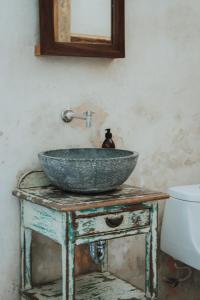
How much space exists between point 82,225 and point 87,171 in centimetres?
20

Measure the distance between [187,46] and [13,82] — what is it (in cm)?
103

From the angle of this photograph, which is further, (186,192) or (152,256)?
(186,192)

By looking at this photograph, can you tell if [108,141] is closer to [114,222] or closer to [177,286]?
[114,222]

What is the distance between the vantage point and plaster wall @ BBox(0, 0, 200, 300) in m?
2.03

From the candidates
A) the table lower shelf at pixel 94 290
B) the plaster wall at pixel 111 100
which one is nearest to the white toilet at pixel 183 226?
the plaster wall at pixel 111 100

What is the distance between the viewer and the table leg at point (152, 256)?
75.6 inches

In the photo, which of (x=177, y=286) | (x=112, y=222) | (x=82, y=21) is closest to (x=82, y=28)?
(x=82, y=21)

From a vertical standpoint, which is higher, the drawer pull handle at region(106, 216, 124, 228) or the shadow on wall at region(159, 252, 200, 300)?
the drawer pull handle at region(106, 216, 124, 228)

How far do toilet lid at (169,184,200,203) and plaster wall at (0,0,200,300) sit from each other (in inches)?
4.8

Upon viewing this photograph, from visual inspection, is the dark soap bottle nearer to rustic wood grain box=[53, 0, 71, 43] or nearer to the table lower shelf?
rustic wood grain box=[53, 0, 71, 43]

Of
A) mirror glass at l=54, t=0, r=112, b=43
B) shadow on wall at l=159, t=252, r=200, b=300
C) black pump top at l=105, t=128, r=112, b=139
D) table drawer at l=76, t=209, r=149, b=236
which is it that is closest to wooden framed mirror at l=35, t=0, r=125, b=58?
mirror glass at l=54, t=0, r=112, b=43

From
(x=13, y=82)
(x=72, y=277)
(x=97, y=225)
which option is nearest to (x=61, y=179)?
(x=97, y=225)

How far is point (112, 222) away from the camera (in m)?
1.81

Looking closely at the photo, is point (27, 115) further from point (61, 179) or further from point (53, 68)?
point (61, 179)
